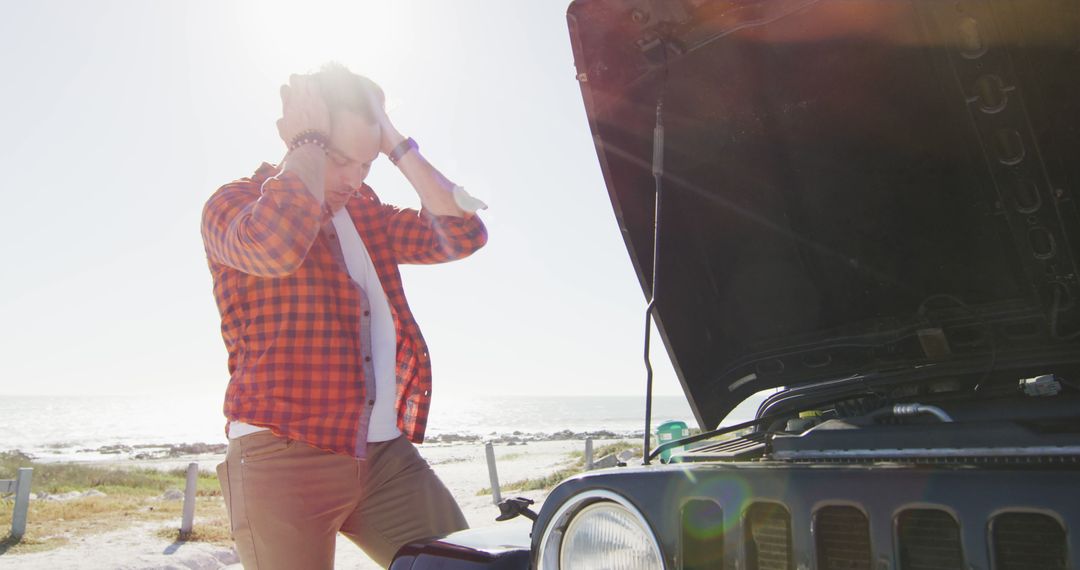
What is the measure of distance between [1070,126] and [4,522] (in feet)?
40.6

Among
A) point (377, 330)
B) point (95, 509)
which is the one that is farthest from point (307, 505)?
point (95, 509)

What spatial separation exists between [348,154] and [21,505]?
9.37 metres

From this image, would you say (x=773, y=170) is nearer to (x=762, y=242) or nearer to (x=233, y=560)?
(x=762, y=242)

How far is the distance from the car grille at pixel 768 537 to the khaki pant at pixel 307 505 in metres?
0.99

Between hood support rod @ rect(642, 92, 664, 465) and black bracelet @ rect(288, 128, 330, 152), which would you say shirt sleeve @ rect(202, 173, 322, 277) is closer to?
black bracelet @ rect(288, 128, 330, 152)

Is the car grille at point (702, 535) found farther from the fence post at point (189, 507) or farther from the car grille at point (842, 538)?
the fence post at point (189, 507)

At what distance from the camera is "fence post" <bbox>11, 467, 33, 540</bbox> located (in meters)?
8.78

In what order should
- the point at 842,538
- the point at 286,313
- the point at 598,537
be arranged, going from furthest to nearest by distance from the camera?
the point at 286,313 < the point at 598,537 < the point at 842,538

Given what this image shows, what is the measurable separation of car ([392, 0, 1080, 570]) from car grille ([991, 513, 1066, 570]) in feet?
0.44

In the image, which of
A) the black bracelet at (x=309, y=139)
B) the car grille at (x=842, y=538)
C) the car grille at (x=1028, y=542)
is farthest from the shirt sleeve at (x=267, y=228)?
the car grille at (x=1028, y=542)

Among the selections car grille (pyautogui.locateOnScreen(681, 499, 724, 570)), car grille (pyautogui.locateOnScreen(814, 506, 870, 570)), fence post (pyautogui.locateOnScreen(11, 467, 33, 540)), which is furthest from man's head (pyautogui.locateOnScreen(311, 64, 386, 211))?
fence post (pyautogui.locateOnScreen(11, 467, 33, 540))

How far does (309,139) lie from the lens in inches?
79.1

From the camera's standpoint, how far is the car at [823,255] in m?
1.14

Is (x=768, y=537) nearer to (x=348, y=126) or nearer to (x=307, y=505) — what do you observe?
(x=307, y=505)
